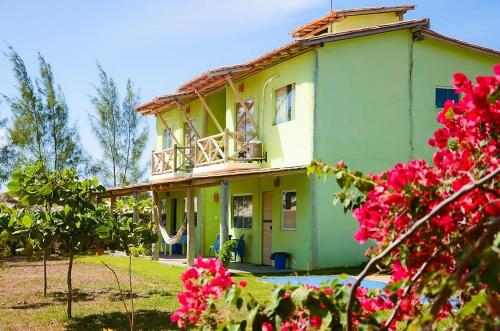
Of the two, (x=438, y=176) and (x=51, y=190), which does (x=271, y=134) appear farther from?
(x=438, y=176)

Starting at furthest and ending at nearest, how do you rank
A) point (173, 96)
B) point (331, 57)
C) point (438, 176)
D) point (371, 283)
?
point (173, 96) → point (331, 57) → point (371, 283) → point (438, 176)

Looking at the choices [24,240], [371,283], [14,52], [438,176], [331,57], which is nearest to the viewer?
[438,176]

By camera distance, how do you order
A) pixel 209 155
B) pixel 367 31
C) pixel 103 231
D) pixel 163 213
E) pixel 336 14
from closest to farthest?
pixel 103 231
pixel 367 31
pixel 336 14
pixel 209 155
pixel 163 213

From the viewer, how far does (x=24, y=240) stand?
7.64 m

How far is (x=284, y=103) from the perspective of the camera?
1678 cm

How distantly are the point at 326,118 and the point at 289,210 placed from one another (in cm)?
287

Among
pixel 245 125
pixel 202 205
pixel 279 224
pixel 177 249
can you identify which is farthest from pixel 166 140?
pixel 279 224

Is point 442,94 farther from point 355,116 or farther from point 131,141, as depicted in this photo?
point 131,141

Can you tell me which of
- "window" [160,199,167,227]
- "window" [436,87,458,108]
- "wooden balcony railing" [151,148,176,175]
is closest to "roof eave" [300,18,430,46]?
"window" [436,87,458,108]

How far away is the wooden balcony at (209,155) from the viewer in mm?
17234

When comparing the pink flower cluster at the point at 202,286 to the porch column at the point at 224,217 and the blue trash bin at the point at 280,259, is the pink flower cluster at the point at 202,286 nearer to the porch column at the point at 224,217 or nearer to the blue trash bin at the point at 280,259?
the porch column at the point at 224,217

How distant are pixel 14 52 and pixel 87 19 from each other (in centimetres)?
2382

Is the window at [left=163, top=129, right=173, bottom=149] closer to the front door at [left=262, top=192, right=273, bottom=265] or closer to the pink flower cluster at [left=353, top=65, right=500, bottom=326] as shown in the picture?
the front door at [left=262, top=192, right=273, bottom=265]

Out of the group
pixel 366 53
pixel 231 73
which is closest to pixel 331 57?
pixel 366 53
